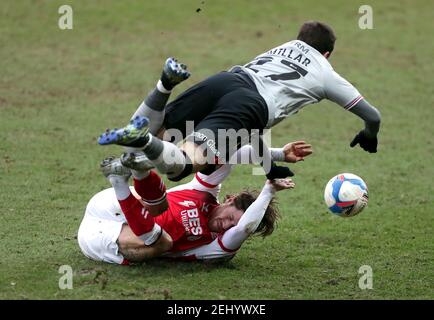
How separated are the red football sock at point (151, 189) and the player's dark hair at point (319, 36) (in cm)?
212

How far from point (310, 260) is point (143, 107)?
2.15m

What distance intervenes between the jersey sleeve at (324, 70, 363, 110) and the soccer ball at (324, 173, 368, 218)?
0.72 m

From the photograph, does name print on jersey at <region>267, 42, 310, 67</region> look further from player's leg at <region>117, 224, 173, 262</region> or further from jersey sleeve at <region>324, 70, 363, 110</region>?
player's leg at <region>117, 224, 173, 262</region>

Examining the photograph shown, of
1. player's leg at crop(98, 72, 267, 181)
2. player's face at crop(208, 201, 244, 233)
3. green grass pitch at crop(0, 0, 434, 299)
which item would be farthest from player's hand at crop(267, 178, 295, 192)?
green grass pitch at crop(0, 0, 434, 299)

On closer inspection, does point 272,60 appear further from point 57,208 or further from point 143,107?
point 57,208

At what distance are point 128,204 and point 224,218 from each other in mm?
960

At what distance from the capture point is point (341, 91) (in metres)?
7.69

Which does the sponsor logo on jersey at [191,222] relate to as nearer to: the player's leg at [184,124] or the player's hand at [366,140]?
the player's leg at [184,124]

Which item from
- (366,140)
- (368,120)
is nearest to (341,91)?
(368,120)

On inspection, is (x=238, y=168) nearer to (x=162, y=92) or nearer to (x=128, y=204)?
(x=162, y=92)

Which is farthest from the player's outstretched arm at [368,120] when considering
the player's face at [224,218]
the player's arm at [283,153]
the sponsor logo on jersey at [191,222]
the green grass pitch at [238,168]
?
the sponsor logo on jersey at [191,222]

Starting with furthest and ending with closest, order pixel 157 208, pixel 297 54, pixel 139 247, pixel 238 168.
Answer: pixel 238 168, pixel 297 54, pixel 139 247, pixel 157 208

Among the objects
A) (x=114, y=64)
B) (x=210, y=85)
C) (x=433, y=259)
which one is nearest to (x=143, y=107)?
(x=210, y=85)

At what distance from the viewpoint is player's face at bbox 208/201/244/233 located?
7555 mm
